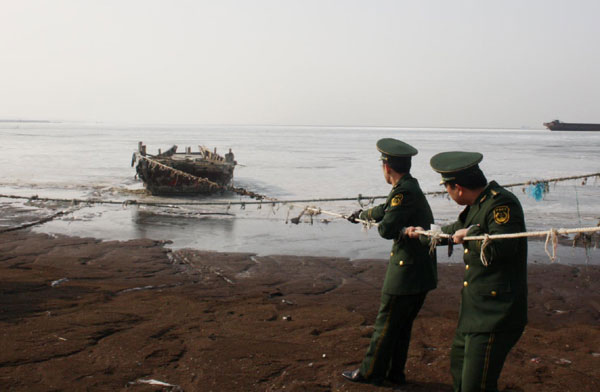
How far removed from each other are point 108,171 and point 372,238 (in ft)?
82.0

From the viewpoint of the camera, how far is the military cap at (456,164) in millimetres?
3355

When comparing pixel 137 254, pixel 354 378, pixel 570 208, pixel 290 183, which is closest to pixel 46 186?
pixel 290 183

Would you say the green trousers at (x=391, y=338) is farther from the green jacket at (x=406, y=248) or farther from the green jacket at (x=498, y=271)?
the green jacket at (x=498, y=271)

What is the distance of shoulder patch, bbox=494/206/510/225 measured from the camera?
10.2ft

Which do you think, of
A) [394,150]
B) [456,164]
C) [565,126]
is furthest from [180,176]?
[565,126]

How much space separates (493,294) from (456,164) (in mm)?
812

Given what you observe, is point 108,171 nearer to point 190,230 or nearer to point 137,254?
point 190,230

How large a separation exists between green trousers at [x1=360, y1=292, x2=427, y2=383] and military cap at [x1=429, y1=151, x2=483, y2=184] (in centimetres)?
115

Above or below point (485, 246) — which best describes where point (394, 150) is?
above

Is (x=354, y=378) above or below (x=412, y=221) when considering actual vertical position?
below

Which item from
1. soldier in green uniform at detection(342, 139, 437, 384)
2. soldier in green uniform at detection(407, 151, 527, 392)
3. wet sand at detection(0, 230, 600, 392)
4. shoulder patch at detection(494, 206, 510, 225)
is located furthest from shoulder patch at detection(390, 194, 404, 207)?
wet sand at detection(0, 230, 600, 392)

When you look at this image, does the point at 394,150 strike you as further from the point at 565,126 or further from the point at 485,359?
the point at 565,126

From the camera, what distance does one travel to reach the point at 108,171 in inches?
1325

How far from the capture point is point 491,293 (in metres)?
3.16
